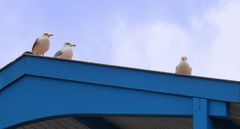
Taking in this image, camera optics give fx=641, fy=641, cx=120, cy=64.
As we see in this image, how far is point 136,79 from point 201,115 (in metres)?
1.03

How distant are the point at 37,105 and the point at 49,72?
0.49 metres

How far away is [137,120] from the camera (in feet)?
30.9

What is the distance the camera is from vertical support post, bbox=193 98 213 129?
24.6 feet

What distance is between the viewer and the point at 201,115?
7523 millimetres

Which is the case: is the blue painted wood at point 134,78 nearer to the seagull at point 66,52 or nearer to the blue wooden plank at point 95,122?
the blue wooden plank at point 95,122

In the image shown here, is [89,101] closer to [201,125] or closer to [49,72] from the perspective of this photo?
[49,72]

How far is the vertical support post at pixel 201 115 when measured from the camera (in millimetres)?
7484

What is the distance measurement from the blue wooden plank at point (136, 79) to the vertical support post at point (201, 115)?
0.08 meters

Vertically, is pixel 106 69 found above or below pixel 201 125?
above

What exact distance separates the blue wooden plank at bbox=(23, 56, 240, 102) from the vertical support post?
8 cm

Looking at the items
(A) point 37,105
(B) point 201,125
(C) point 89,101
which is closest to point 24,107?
(A) point 37,105

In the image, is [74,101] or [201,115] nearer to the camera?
[201,115]

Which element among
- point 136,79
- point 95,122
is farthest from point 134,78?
point 95,122

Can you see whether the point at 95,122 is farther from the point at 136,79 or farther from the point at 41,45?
the point at 41,45
